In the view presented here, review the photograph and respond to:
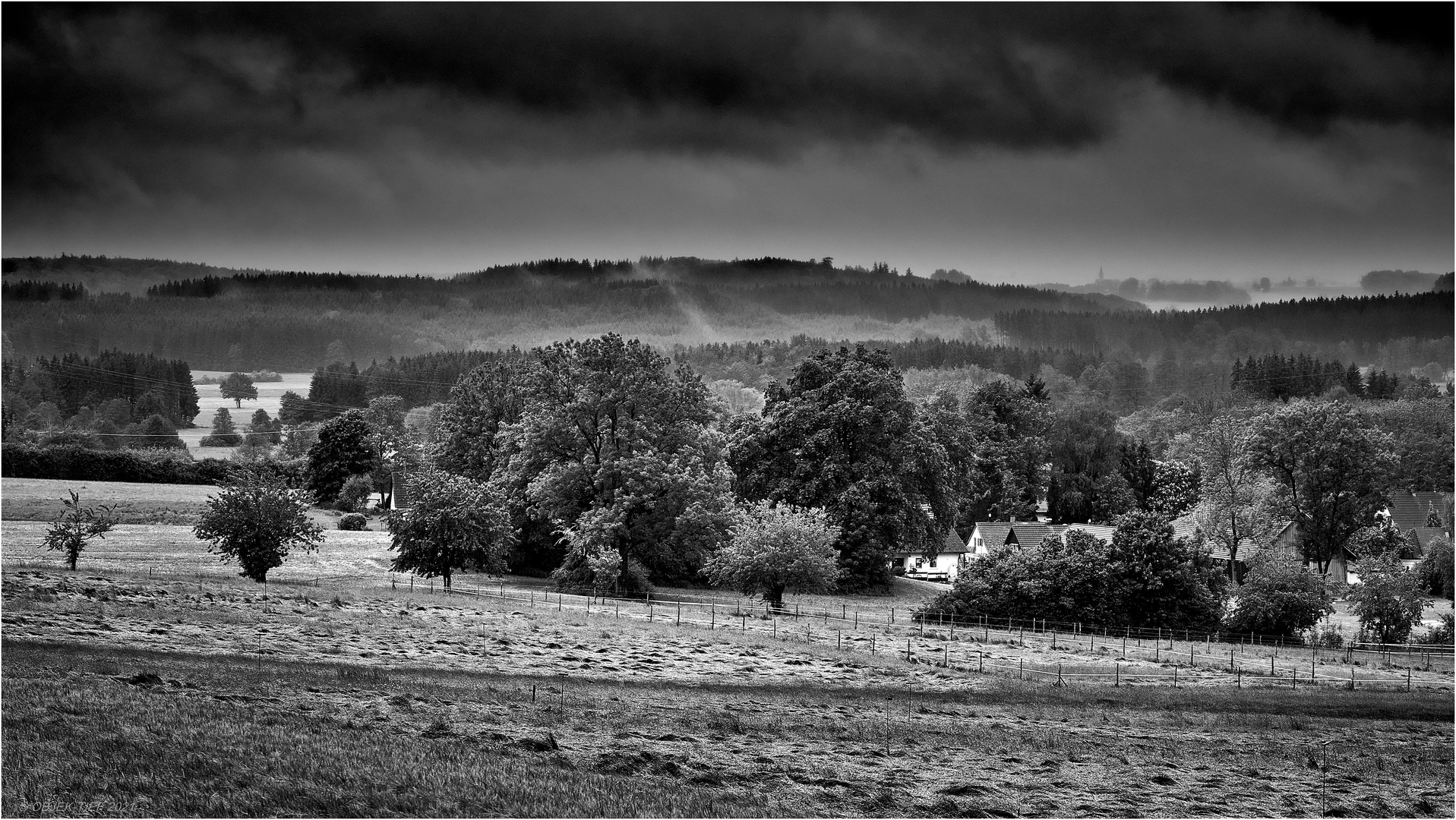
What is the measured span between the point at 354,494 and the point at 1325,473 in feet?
236

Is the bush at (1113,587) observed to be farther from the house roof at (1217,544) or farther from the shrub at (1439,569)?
the shrub at (1439,569)

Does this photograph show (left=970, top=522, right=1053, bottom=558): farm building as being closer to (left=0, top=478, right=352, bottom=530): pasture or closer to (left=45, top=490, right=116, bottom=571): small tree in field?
(left=0, top=478, right=352, bottom=530): pasture

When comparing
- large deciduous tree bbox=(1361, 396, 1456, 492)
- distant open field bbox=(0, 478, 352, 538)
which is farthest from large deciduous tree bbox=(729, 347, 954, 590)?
large deciduous tree bbox=(1361, 396, 1456, 492)

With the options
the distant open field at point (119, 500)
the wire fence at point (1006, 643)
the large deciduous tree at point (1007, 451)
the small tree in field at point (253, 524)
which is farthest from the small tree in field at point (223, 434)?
the small tree in field at point (253, 524)

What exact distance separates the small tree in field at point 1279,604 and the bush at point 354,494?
68.9 meters

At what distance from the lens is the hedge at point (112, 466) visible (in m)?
98.7

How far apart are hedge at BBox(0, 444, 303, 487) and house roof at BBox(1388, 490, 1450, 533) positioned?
275 ft

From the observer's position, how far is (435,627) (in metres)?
40.5

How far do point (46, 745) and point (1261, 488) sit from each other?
7416 centimetres

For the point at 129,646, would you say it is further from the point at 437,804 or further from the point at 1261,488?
the point at 1261,488

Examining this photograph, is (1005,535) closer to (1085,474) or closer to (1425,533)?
(1085,474)

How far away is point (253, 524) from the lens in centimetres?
5250

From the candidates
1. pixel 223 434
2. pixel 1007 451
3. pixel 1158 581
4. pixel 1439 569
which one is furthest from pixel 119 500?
pixel 1439 569

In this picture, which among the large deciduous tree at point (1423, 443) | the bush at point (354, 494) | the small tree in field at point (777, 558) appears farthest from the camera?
the large deciduous tree at point (1423, 443)
